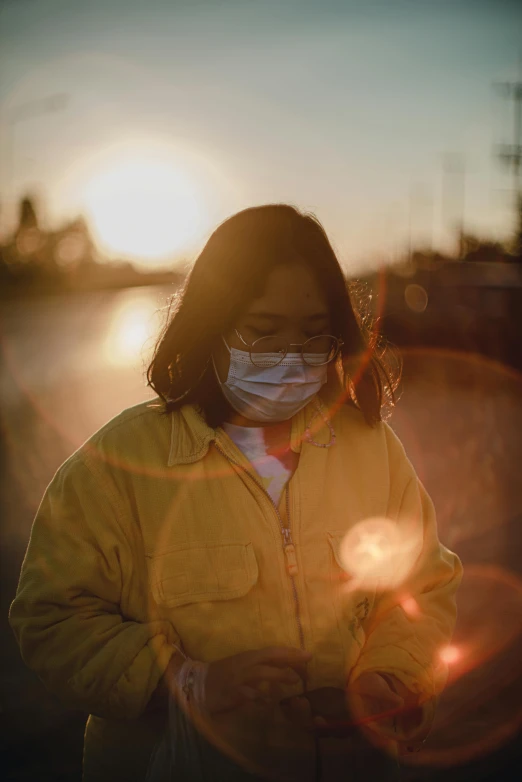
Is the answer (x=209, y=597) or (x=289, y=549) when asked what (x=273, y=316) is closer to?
(x=289, y=549)

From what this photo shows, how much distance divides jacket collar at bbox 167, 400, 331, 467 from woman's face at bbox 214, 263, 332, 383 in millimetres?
218

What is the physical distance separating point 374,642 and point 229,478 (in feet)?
1.94

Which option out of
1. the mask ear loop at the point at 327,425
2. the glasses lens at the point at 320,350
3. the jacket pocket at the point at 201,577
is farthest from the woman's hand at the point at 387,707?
the glasses lens at the point at 320,350

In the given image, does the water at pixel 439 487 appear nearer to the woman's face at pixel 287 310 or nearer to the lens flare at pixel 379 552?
the woman's face at pixel 287 310

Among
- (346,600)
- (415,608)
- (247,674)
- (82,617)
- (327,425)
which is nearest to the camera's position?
(247,674)

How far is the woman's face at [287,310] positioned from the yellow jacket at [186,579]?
327 millimetres

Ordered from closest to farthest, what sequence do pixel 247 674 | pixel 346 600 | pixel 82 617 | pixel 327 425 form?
pixel 247 674 < pixel 82 617 < pixel 346 600 < pixel 327 425

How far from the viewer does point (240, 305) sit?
238 cm

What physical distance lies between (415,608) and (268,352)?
2.70 feet

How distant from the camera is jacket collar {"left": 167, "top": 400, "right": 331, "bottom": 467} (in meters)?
2.18

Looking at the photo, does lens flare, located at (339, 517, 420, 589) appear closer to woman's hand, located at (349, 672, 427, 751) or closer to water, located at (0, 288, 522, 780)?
woman's hand, located at (349, 672, 427, 751)

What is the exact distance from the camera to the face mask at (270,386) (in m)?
2.37

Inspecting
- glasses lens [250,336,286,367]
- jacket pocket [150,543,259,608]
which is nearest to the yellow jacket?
jacket pocket [150,543,259,608]

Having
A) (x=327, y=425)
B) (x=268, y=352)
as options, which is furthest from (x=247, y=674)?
(x=268, y=352)
